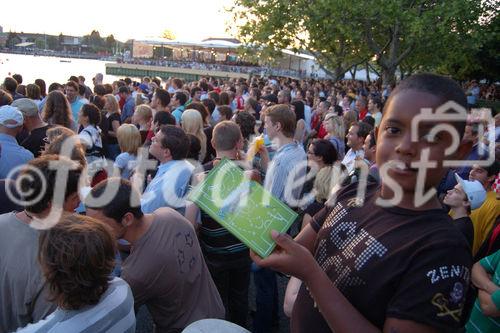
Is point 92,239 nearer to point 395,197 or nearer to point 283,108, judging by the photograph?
point 395,197

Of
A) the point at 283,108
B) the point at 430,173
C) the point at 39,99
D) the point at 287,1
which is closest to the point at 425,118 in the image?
the point at 430,173

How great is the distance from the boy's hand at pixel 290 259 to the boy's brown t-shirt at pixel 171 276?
1375 millimetres

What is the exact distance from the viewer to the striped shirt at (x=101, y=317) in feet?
5.70

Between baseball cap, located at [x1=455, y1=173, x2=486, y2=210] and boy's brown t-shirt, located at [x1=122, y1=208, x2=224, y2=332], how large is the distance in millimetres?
2180

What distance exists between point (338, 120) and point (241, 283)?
3.92 metres

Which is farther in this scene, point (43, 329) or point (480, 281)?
point (480, 281)

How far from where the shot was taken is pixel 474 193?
3.61 m

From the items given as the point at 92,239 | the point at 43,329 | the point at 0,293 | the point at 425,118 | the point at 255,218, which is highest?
the point at 425,118

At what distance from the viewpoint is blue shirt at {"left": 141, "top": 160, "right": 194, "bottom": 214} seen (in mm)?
3764

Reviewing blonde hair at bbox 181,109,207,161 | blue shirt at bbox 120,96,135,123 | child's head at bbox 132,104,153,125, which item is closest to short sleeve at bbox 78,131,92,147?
child's head at bbox 132,104,153,125

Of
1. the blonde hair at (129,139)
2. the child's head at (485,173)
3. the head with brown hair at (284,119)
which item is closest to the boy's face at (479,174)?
the child's head at (485,173)

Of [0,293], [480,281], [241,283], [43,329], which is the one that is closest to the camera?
[43,329]

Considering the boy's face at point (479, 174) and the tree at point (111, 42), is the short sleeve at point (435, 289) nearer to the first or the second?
the boy's face at point (479, 174)

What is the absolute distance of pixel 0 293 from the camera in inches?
89.8
